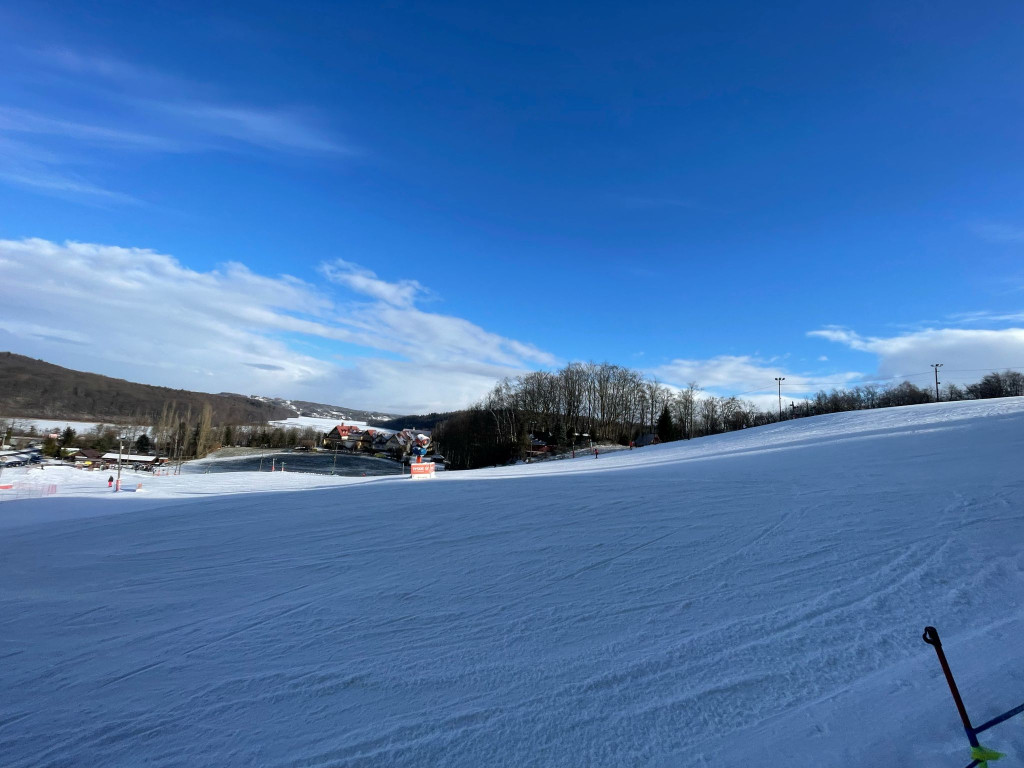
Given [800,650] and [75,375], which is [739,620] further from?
[75,375]

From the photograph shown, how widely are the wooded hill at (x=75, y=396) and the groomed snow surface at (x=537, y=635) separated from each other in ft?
462

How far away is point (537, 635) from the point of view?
5551 millimetres

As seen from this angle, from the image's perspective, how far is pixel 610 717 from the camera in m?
4.07

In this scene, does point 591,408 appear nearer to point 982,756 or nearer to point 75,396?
point 982,756

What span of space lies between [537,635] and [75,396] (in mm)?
200138

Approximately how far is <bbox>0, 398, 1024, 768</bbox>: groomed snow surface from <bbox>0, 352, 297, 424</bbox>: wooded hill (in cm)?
14084

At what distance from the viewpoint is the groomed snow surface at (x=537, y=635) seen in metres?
3.82

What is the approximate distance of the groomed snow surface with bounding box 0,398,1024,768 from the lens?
3.82 meters

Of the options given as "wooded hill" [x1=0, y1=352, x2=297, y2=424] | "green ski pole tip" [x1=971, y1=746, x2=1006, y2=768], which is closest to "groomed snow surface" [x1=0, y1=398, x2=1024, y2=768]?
"green ski pole tip" [x1=971, y1=746, x2=1006, y2=768]

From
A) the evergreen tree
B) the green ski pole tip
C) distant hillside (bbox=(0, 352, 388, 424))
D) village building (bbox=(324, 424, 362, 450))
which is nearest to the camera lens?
the green ski pole tip

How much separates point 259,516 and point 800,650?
12728mm

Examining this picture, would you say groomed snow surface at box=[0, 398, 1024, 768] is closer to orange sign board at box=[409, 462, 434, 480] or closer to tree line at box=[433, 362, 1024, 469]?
orange sign board at box=[409, 462, 434, 480]

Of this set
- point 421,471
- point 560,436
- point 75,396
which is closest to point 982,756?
point 421,471

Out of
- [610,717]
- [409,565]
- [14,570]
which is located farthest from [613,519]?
[14,570]
